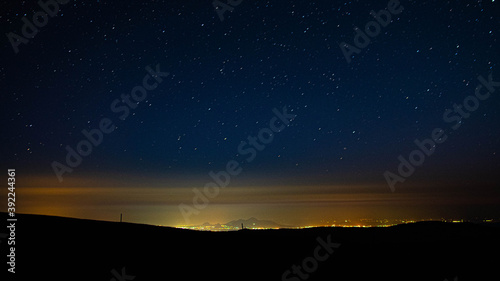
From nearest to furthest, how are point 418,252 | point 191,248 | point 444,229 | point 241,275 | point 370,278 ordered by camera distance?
1. point 241,275
2. point 370,278
3. point 191,248
4. point 418,252
5. point 444,229

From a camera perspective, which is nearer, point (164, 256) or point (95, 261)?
point (95, 261)

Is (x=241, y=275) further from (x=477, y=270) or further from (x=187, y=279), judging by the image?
(x=477, y=270)

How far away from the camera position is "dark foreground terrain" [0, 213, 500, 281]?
7.11 metres

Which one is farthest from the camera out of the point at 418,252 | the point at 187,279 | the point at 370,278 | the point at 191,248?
the point at 418,252

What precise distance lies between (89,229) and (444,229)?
61.4 ft

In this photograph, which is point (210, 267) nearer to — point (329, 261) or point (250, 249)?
point (250, 249)

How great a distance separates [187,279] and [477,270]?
8095 millimetres

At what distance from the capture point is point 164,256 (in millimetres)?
8219

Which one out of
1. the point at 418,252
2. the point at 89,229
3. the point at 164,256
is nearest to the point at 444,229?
the point at 418,252

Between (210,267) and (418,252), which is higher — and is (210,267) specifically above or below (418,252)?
above

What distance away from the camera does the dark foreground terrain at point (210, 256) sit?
23.3 ft

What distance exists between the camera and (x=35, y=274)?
6.36 m

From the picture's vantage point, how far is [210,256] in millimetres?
8641

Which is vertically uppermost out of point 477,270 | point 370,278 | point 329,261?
point 329,261
